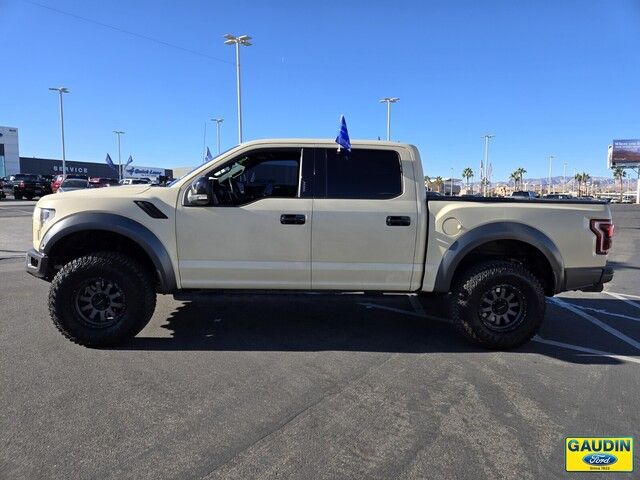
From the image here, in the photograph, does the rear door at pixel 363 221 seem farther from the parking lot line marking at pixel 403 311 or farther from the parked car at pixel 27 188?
the parked car at pixel 27 188

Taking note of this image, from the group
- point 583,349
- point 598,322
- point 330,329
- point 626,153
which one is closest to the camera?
point 583,349

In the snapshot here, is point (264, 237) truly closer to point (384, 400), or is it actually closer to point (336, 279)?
point (336, 279)

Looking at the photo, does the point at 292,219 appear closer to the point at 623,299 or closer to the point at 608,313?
the point at 608,313

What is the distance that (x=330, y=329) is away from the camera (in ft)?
17.6

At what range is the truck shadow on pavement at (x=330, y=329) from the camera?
4.80 metres

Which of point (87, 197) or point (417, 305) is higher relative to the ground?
point (87, 197)

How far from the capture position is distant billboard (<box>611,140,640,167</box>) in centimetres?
7962

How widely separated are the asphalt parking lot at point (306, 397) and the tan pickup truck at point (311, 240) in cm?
30

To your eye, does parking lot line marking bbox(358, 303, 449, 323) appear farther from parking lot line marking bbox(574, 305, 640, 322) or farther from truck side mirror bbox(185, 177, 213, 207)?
truck side mirror bbox(185, 177, 213, 207)

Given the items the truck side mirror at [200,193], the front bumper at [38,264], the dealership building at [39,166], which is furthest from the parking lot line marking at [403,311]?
the dealership building at [39,166]

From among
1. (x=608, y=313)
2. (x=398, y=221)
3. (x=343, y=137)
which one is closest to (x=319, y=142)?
(x=343, y=137)

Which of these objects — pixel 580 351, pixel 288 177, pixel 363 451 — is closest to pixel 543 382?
pixel 580 351

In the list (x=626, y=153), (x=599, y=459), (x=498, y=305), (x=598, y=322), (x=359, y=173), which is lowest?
(x=599, y=459)

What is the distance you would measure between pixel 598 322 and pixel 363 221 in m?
3.43
